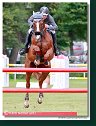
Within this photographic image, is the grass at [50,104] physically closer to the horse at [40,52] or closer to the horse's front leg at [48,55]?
the horse at [40,52]

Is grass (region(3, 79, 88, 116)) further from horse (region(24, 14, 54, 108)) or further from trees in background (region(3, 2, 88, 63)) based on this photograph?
trees in background (region(3, 2, 88, 63))

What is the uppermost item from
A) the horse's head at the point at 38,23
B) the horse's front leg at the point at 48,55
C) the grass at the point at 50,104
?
the horse's head at the point at 38,23

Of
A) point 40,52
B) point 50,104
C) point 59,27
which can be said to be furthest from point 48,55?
point 59,27

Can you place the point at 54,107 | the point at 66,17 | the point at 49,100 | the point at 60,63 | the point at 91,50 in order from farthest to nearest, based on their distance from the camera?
the point at 66,17, the point at 60,63, the point at 49,100, the point at 54,107, the point at 91,50

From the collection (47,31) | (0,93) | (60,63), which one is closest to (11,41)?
(60,63)

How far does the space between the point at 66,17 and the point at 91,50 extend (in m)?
5.75

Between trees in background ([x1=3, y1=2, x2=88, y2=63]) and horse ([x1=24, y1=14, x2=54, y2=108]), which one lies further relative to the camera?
trees in background ([x1=3, y1=2, x2=88, y2=63])

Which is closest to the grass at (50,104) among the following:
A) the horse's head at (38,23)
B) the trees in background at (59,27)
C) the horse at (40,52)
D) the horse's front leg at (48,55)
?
the horse at (40,52)

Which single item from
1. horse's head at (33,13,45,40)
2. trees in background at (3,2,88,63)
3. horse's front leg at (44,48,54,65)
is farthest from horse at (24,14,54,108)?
trees in background at (3,2,88,63)

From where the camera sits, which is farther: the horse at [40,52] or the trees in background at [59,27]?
the trees in background at [59,27]

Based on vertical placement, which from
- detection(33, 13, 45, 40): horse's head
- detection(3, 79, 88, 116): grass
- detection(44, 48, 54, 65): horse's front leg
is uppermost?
detection(33, 13, 45, 40): horse's head

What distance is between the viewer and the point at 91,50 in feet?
15.5

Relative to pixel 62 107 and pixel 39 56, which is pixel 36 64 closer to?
pixel 39 56

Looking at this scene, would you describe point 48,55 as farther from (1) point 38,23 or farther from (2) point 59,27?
(2) point 59,27
